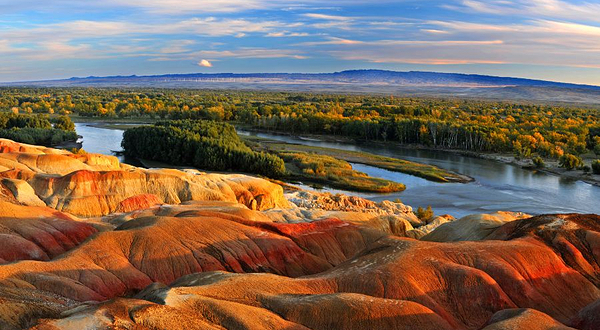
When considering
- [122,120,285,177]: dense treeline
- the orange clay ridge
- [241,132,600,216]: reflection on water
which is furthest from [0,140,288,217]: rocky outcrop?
[122,120,285,177]: dense treeline

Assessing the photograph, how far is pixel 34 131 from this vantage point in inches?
4294

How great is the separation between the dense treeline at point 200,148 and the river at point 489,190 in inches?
338

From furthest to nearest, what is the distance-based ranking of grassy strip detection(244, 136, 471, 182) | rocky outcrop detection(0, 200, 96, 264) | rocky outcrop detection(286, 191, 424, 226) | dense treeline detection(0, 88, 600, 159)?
dense treeline detection(0, 88, 600, 159)
grassy strip detection(244, 136, 471, 182)
rocky outcrop detection(286, 191, 424, 226)
rocky outcrop detection(0, 200, 96, 264)

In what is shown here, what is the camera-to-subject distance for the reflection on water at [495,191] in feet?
225

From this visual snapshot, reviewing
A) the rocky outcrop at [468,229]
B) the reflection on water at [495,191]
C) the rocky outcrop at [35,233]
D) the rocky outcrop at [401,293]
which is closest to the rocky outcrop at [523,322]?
the rocky outcrop at [401,293]

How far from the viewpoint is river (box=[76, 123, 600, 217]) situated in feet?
225

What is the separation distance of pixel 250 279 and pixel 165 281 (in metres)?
8.95

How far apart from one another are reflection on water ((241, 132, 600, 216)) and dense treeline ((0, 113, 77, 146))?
2239 inches

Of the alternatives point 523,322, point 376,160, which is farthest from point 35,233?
point 376,160

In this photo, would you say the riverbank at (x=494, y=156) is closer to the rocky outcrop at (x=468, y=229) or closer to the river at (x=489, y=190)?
the river at (x=489, y=190)

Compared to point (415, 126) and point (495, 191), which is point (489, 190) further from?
point (415, 126)

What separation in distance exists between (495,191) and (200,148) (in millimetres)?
45089

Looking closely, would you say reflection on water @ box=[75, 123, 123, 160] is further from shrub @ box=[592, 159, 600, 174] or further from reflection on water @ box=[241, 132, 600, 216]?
shrub @ box=[592, 159, 600, 174]

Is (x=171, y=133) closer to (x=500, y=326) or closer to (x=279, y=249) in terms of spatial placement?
(x=279, y=249)
